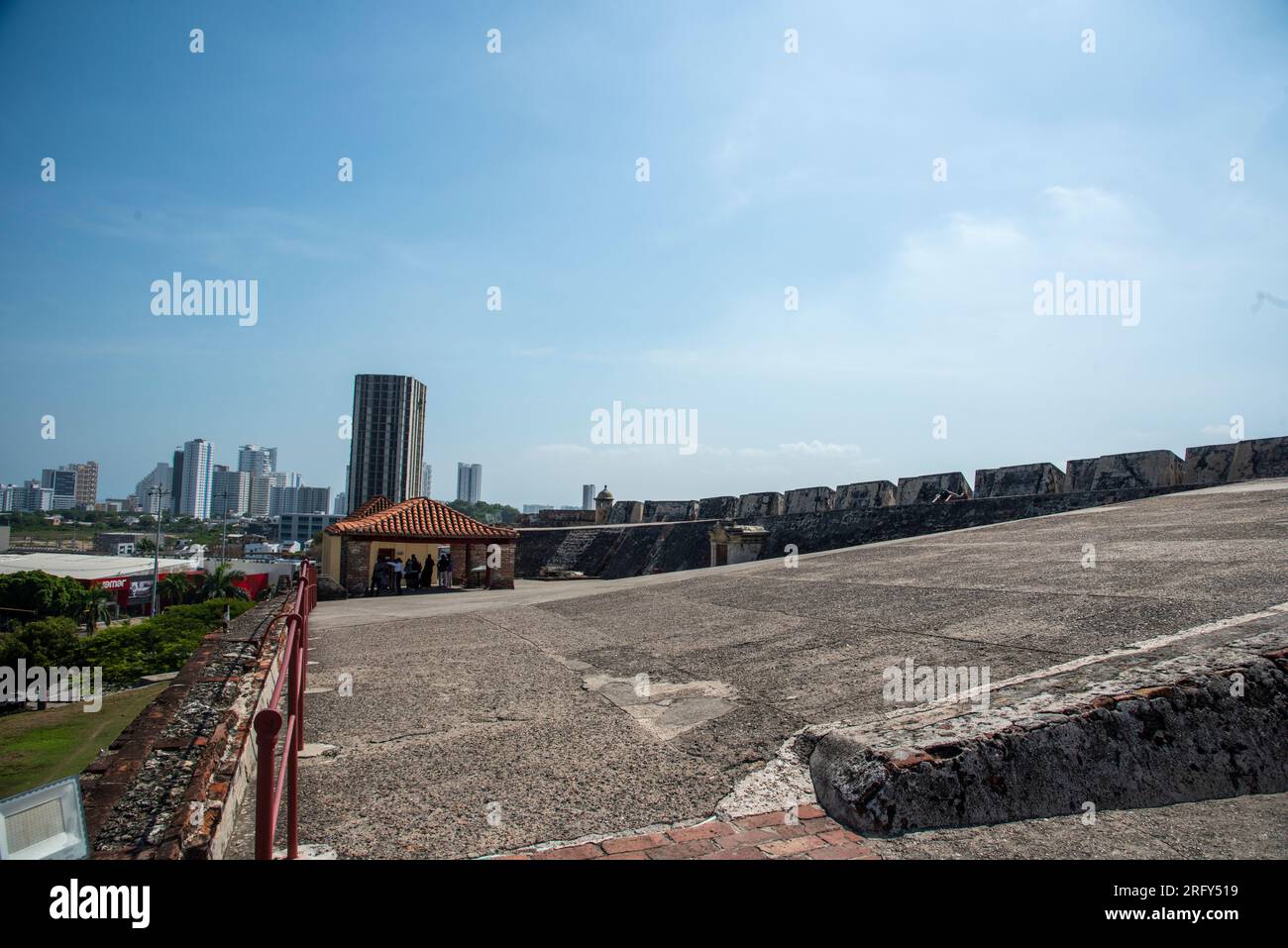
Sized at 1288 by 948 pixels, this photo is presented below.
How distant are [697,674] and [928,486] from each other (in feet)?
37.1

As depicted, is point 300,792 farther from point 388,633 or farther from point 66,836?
point 388,633

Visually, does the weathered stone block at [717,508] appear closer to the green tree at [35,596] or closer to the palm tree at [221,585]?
the palm tree at [221,585]

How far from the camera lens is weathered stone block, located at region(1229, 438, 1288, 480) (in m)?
10.9

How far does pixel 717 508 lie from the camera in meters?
20.9

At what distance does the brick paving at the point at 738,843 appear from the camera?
2.42 metres

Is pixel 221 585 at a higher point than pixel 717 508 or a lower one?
lower

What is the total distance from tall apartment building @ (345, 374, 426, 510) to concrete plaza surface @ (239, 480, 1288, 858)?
74734 millimetres

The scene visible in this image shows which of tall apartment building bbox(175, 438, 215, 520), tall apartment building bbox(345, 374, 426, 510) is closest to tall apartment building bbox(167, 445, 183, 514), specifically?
tall apartment building bbox(175, 438, 215, 520)

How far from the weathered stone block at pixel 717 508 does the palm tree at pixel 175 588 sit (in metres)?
59.3

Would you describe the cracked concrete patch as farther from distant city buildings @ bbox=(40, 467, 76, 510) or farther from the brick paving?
distant city buildings @ bbox=(40, 467, 76, 510)

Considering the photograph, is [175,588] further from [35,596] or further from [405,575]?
[405,575]

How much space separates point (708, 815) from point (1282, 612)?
126 inches

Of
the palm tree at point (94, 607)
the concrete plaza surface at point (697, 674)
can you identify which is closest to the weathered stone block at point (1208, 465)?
the concrete plaza surface at point (697, 674)

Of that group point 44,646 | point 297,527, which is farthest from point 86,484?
point 44,646
